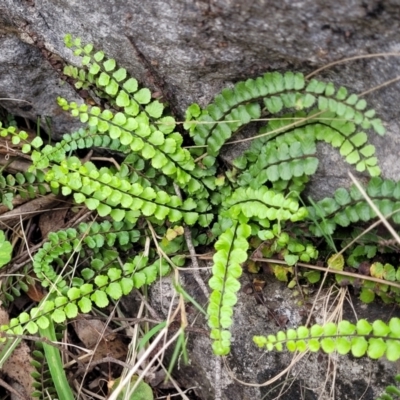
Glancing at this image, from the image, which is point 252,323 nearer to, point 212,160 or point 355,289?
point 355,289

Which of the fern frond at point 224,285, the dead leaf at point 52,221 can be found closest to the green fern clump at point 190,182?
the fern frond at point 224,285

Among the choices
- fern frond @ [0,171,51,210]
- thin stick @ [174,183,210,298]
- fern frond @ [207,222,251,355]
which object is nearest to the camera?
fern frond @ [207,222,251,355]

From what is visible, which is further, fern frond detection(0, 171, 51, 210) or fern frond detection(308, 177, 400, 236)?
fern frond detection(0, 171, 51, 210)

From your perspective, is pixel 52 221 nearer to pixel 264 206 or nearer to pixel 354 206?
pixel 264 206

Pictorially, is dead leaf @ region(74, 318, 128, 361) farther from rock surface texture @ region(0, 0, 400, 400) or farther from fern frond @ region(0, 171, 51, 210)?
fern frond @ region(0, 171, 51, 210)

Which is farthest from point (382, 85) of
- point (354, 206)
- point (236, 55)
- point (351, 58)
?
point (236, 55)

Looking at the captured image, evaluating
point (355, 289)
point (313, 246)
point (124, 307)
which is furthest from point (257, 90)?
point (124, 307)

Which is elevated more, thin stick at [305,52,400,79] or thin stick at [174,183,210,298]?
thin stick at [305,52,400,79]

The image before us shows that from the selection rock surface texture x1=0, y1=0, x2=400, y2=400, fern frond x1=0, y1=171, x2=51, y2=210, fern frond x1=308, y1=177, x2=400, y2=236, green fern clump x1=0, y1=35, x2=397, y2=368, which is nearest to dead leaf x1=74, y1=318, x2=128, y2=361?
green fern clump x1=0, y1=35, x2=397, y2=368
